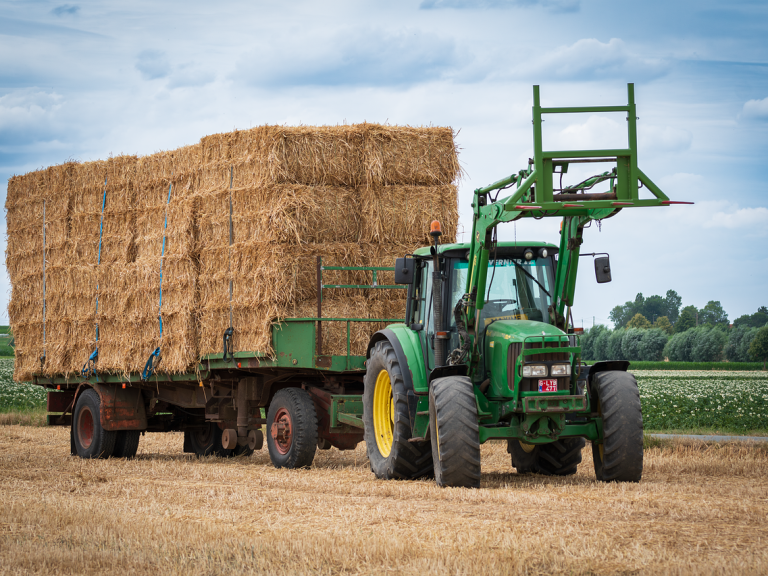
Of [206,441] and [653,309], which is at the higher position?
[653,309]

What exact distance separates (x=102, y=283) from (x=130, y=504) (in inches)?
291

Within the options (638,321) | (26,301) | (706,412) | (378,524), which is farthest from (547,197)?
(638,321)

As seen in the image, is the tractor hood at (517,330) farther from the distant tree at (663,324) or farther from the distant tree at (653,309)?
the distant tree at (653,309)

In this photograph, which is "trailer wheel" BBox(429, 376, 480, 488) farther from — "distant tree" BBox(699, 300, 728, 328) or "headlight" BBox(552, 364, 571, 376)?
"distant tree" BBox(699, 300, 728, 328)

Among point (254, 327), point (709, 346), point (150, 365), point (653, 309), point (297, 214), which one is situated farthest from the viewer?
point (653, 309)

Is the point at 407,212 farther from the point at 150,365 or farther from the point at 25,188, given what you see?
the point at 25,188

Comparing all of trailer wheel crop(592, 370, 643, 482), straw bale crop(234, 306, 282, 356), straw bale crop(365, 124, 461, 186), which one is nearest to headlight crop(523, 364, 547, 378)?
trailer wheel crop(592, 370, 643, 482)

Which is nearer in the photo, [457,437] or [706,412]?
[457,437]

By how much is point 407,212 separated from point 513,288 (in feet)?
9.21

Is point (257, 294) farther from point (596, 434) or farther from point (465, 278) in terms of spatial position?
point (596, 434)

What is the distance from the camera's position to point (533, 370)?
9609 millimetres

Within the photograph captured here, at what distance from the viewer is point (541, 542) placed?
636 centimetres

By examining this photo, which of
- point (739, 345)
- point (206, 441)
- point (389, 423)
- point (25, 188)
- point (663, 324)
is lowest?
point (206, 441)

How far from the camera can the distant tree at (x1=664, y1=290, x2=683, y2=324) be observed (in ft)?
477
